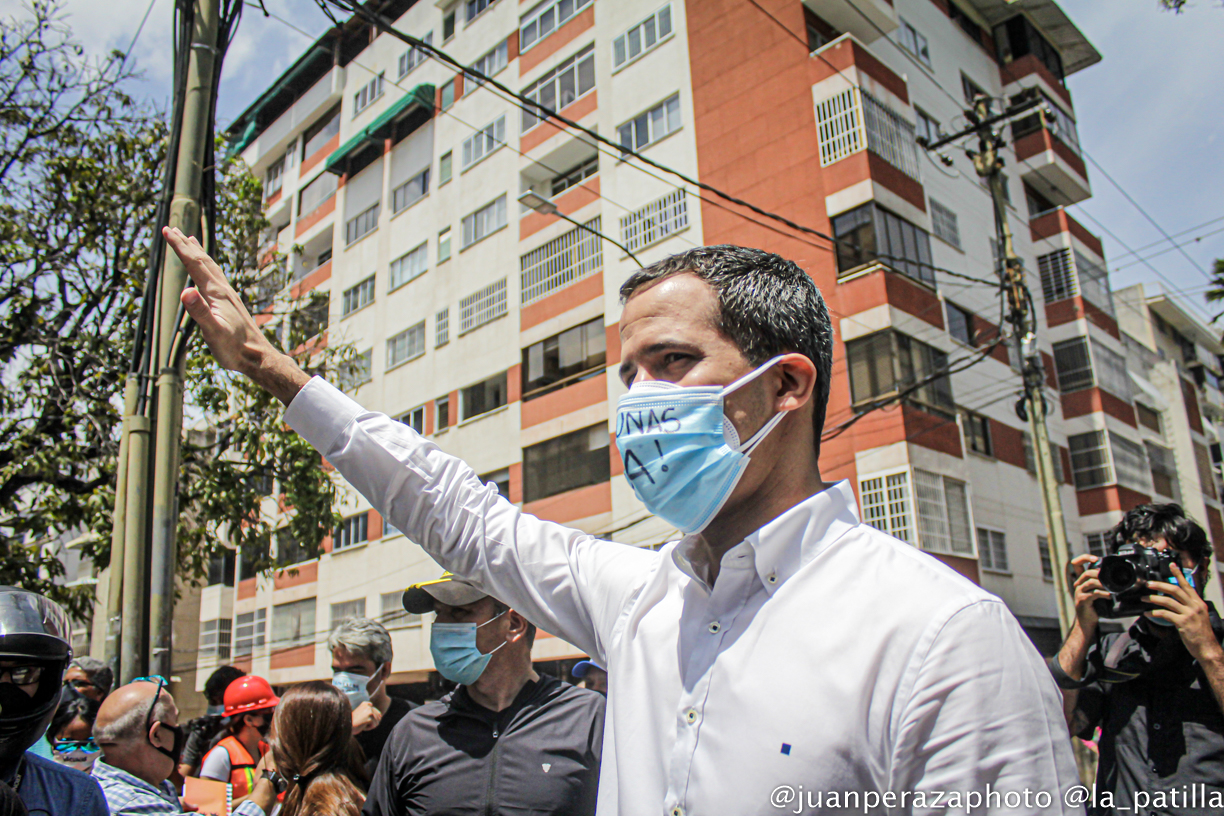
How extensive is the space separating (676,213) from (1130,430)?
15.4 m

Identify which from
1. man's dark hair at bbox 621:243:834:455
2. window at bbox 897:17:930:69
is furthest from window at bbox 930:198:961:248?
man's dark hair at bbox 621:243:834:455

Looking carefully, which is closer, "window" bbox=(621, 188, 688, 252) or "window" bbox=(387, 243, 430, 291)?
"window" bbox=(621, 188, 688, 252)

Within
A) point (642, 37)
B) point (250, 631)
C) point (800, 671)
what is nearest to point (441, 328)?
point (642, 37)

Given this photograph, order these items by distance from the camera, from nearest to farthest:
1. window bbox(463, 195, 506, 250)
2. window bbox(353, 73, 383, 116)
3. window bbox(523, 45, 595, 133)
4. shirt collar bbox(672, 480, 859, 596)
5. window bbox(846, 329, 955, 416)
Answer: shirt collar bbox(672, 480, 859, 596), window bbox(846, 329, 955, 416), window bbox(523, 45, 595, 133), window bbox(463, 195, 506, 250), window bbox(353, 73, 383, 116)

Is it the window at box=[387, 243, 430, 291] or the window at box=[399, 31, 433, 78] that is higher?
the window at box=[399, 31, 433, 78]

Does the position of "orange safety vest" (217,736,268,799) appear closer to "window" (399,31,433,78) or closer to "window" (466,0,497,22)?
"window" (466,0,497,22)

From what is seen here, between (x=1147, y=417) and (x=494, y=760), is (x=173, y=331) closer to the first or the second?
(x=494, y=760)

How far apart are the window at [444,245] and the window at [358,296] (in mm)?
3829

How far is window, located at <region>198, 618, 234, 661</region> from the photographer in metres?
31.4

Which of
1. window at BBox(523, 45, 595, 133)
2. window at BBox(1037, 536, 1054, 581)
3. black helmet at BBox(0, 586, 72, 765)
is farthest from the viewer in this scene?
window at BBox(523, 45, 595, 133)

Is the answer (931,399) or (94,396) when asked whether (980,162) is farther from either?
(94,396)

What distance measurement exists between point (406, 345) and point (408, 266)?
2754 millimetres

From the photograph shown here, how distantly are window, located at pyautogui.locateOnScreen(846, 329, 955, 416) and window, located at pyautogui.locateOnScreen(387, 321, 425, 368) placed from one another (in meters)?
14.8

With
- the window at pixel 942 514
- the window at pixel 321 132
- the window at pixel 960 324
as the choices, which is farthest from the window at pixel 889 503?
the window at pixel 321 132
